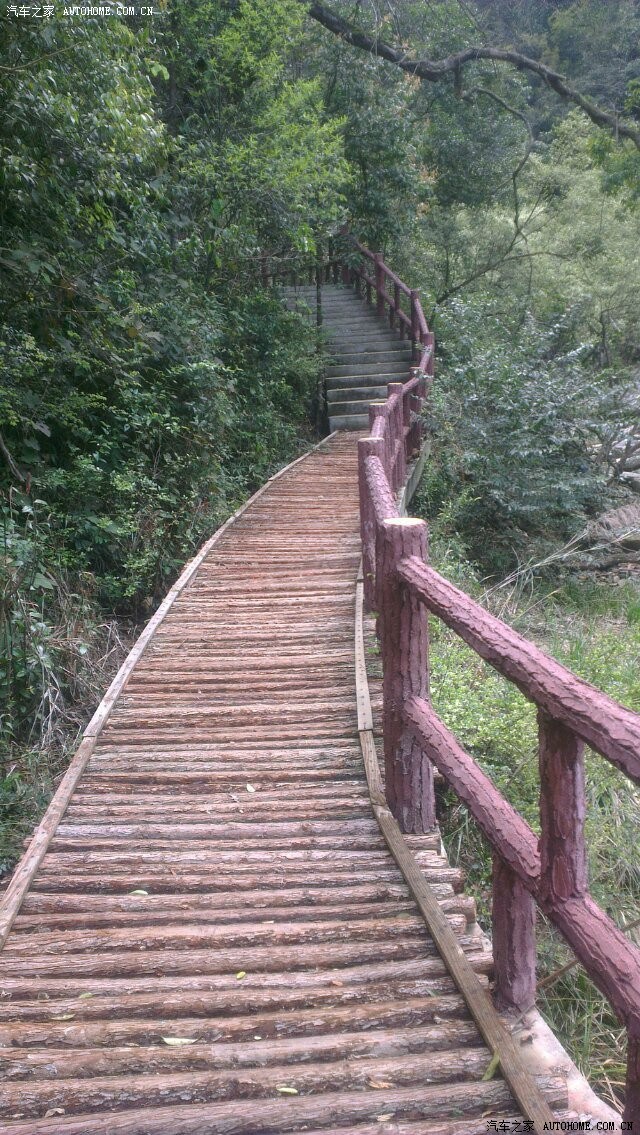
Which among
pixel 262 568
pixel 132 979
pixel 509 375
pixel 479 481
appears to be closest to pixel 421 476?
pixel 479 481

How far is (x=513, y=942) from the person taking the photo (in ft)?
6.82

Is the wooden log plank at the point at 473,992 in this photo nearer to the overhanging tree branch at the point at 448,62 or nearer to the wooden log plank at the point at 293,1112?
the wooden log plank at the point at 293,1112

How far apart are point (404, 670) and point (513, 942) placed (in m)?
1.03

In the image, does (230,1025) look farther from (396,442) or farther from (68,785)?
(396,442)

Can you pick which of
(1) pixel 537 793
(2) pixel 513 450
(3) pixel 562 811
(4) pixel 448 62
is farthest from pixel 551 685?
(4) pixel 448 62

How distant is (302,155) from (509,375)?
11.9 feet

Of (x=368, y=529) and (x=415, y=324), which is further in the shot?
(x=415, y=324)

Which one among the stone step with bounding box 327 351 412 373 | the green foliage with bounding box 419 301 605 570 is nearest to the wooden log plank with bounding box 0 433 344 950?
the green foliage with bounding box 419 301 605 570

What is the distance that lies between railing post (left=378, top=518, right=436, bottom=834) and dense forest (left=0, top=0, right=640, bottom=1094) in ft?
3.85

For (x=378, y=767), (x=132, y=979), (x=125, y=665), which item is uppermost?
(x=125, y=665)

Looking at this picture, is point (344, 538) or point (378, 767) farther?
point (344, 538)

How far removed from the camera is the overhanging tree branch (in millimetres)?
12281

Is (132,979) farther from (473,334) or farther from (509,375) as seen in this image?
(473,334)

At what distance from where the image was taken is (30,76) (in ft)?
15.4
